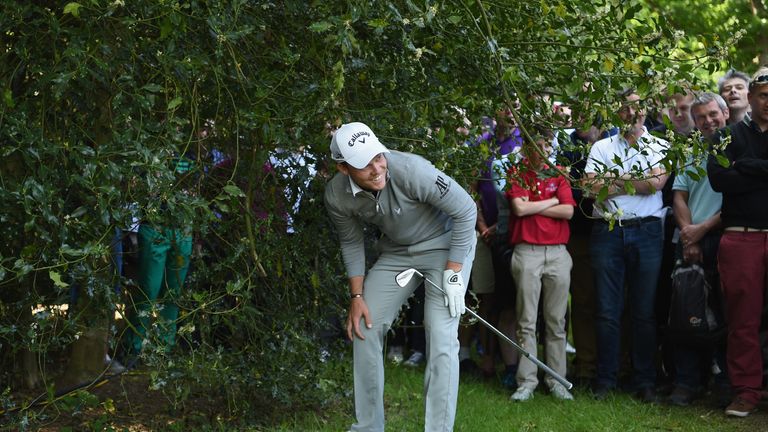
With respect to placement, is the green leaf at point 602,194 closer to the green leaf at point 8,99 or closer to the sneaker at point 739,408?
the green leaf at point 8,99

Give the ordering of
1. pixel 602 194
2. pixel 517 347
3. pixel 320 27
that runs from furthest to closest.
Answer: pixel 517 347 < pixel 602 194 < pixel 320 27

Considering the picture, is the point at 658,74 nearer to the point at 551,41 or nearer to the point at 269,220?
the point at 551,41

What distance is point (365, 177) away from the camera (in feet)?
18.0

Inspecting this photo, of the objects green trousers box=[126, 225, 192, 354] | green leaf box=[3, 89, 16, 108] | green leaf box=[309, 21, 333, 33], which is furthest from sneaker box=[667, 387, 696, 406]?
green leaf box=[3, 89, 16, 108]

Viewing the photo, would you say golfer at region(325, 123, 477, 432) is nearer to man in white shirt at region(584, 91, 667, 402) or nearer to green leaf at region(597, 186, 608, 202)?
green leaf at region(597, 186, 608, 202)

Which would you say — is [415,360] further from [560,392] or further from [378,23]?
[378,23]

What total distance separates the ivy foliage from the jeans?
6.75 feet

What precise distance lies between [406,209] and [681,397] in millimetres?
3153

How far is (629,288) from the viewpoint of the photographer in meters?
8.20

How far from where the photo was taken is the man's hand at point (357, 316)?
587 centimetres

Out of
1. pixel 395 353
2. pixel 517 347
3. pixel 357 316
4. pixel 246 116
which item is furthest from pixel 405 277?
pixel 395 353

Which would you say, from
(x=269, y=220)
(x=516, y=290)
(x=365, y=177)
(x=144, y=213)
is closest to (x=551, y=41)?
(x=365, y=177)

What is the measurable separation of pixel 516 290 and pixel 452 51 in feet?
11.1

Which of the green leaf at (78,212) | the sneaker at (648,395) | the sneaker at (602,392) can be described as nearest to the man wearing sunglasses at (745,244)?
the sneaker at (648,395)
